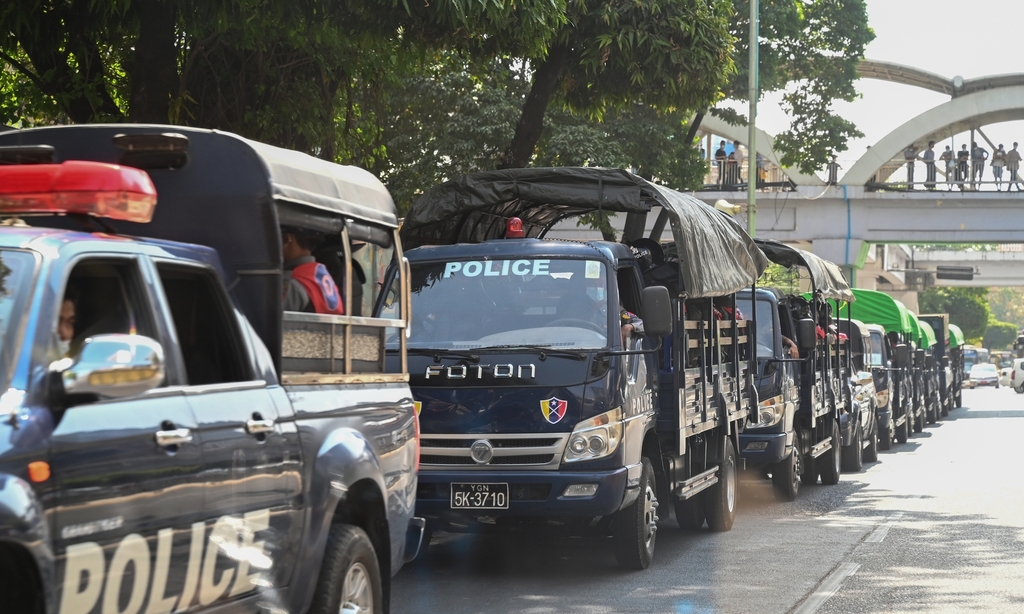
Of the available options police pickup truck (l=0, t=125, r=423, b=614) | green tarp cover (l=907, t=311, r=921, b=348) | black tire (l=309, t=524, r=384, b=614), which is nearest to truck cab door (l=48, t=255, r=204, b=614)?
police pickup truck (l=0, t=125, r=423, b=614)

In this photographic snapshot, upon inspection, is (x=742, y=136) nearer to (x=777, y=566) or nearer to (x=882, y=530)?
(x=882, y=530)

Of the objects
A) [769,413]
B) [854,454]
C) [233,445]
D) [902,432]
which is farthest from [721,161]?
[233,445]

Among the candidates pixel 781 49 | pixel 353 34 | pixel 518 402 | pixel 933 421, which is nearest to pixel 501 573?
pixel 518 402

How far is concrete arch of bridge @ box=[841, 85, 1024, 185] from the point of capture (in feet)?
142

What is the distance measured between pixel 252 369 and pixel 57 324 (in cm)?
112

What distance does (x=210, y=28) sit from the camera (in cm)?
1070

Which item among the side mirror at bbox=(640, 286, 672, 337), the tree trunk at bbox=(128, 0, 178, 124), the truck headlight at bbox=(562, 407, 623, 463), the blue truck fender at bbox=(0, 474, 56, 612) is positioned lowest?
the truck headlight at bbox=(562, 407, 623, 463)

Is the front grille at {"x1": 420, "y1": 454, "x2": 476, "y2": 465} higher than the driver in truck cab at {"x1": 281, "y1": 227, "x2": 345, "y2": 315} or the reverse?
the reverse

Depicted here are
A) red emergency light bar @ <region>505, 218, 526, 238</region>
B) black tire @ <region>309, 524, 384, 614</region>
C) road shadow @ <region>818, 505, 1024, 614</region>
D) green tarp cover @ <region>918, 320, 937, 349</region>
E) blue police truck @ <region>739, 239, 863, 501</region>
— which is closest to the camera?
black tire @ <region>309, 524, 384, 614</region>

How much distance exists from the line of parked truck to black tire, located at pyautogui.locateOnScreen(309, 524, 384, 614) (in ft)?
0.04

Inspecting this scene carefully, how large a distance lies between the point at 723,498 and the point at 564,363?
337 cm

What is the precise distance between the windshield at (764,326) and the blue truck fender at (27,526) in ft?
36.4

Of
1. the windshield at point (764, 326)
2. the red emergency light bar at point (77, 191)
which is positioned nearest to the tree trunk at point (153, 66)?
the red emergency light bar at point (77, 191)

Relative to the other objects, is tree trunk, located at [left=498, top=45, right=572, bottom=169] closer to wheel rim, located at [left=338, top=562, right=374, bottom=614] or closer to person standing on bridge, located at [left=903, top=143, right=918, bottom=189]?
wheel rim, located at [left=338, top=562, right=374, bottom=614]
